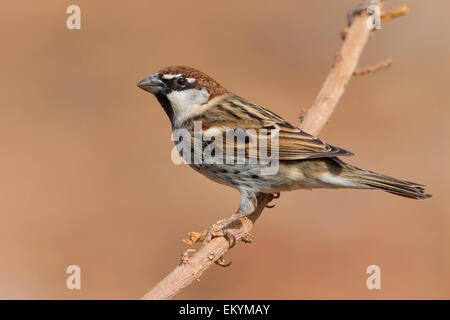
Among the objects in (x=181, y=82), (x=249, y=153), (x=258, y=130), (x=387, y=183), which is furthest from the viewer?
(x=181, y=82)

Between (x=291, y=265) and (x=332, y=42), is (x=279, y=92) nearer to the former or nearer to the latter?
(x=332, y=42)

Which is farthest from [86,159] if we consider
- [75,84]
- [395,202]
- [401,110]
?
[401,110]

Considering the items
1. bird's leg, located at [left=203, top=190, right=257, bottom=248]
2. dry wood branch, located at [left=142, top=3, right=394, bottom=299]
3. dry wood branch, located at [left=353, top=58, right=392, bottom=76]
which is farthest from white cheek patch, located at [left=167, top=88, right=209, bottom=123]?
dry wood branch, located at [left=353, top=58, right=392, bottom=76]

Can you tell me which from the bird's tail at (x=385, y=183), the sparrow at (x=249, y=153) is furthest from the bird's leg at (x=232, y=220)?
the bird's tail at (x=385, y=183)

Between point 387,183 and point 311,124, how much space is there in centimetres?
100

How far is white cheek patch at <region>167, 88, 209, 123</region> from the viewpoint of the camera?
4.78 m

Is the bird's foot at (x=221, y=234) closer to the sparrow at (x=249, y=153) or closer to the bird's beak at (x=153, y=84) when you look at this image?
the sparrow at (x=249, y=153)

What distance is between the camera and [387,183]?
14.1ft

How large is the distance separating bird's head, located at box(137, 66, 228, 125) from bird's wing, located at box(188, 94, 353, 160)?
12 cm

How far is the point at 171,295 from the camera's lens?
10.8 ft

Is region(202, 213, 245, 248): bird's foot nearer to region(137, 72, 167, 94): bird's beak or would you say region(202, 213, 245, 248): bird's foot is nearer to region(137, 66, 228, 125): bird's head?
region(137, 66, 228, 125): bird's head

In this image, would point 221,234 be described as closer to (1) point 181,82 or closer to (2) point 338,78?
(1) point 181,82

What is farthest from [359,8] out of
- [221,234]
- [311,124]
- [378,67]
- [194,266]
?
[194,266]

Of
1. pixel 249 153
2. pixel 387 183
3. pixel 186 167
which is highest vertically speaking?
pixel 186 167
